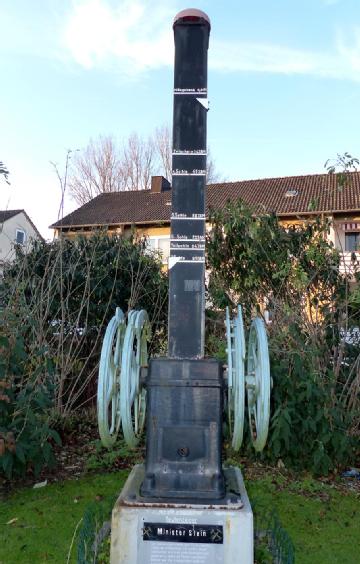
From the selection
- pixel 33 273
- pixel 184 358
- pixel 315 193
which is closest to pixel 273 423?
pixel 184 358

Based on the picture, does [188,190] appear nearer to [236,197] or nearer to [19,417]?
[19,417]

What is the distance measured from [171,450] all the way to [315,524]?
7.42 feet

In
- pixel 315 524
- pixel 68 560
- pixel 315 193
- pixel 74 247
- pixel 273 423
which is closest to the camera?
pixel 68 560

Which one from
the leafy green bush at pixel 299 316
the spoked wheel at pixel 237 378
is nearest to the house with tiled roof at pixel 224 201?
the leafy green bush at pixel 299 316

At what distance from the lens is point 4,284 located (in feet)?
24.4

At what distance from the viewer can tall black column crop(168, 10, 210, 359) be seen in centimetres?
350

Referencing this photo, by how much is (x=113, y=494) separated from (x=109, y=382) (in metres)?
2.43

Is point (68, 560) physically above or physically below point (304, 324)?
below

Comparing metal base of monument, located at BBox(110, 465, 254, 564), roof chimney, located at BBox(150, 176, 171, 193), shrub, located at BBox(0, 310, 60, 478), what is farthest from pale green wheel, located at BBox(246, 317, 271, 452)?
roof chimney, located at BBox(150, 176, 171, 193)

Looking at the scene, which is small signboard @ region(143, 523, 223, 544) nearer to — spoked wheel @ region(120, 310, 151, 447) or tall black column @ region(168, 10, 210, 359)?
spoked wheel @ region(120, 310, 151, 447)

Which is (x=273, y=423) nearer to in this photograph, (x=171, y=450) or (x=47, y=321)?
(x=171, y=450)

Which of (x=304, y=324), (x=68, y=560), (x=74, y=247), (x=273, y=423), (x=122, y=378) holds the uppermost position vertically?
(x=74, y=247)

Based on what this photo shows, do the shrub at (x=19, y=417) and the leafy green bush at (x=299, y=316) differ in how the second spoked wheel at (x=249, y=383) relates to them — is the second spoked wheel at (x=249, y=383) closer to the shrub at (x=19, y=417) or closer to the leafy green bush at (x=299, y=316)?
the leafy green bush at (x=299, y=316)

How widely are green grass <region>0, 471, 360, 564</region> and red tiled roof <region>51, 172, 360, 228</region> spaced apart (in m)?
15.9
